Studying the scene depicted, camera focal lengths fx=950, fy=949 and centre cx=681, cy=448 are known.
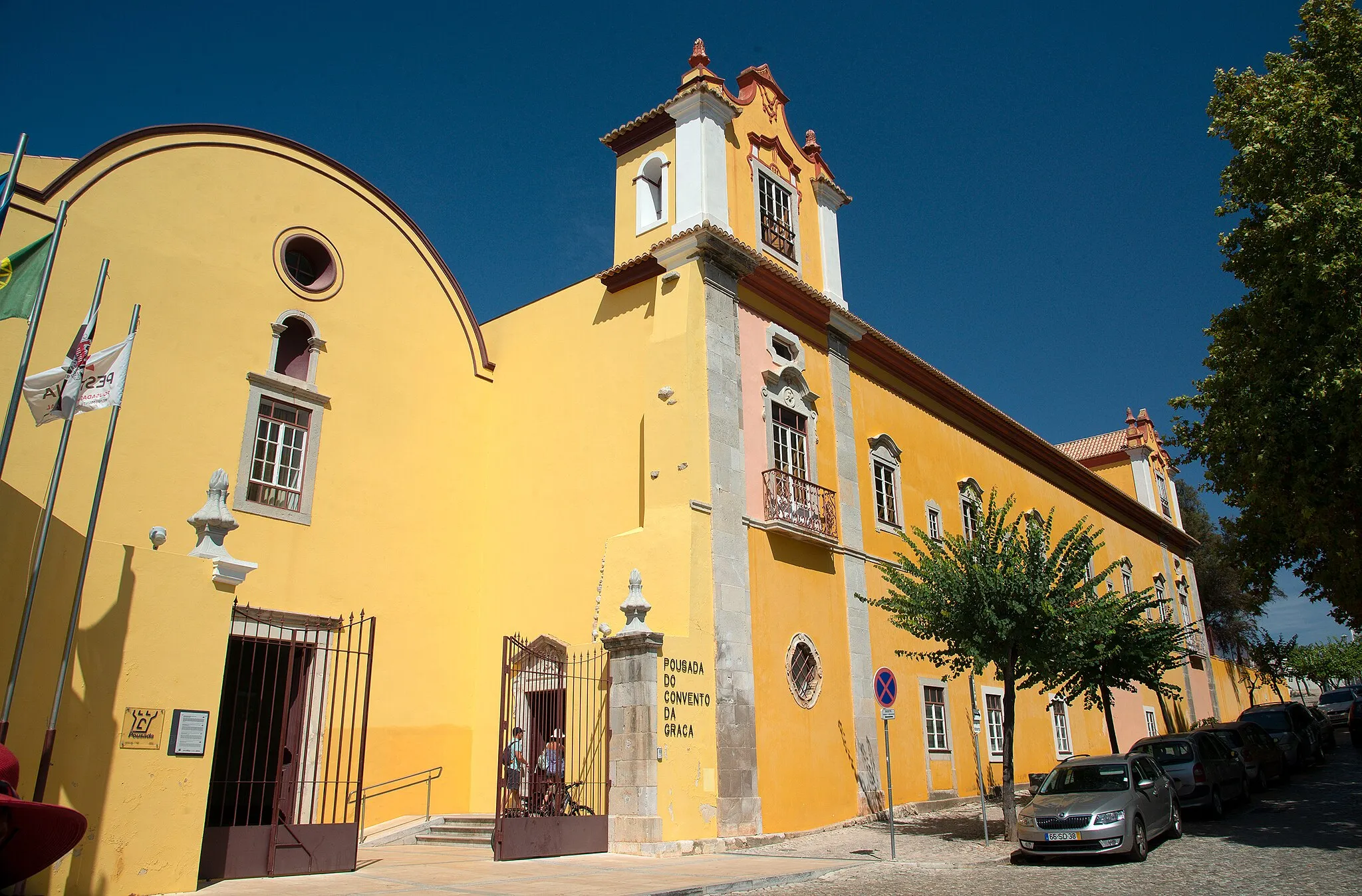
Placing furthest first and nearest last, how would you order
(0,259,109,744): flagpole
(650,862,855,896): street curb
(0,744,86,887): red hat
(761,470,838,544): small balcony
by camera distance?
(761,470,838,544): small balcony → (650,862,855,896): street curb → (0,259,109,744): flagpole → (0,744,86,887): red hat

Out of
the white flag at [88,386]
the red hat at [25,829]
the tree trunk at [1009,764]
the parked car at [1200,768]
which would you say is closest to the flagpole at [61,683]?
the white flag at [88,386]

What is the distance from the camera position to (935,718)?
731 inches

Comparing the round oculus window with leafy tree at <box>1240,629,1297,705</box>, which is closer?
the round oculus window

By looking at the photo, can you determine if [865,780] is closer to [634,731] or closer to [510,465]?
[634,731]

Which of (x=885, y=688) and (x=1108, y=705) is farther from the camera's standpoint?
(x=1108, y=705)

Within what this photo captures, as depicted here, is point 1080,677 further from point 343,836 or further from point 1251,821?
point 343,836

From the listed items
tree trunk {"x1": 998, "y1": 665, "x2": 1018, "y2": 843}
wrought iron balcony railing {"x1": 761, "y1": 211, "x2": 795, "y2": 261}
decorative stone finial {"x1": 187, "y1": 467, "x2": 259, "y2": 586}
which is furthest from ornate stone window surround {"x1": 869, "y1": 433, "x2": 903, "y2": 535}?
decorative stone finial {"x1": 187, "y1": 467, "x2": 259, "y2": 586}

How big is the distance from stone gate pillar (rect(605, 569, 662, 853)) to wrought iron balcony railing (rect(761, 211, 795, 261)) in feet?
25.6

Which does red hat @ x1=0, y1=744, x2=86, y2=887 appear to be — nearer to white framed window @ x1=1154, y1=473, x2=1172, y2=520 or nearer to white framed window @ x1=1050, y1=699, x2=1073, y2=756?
white framed window @ x1=1050, y1=699, x2=1073, y2=756

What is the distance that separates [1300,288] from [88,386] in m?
14.4

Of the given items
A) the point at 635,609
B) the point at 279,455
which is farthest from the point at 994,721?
the point at 279,455

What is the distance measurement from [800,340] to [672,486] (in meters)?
4.80

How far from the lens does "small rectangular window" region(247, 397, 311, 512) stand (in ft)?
46.6

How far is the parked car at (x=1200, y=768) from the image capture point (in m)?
14.9
